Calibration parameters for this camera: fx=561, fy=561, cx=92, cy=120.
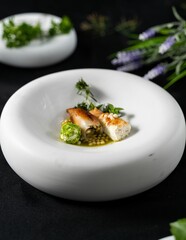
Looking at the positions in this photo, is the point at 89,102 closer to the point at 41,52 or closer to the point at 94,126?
the point at 94,126

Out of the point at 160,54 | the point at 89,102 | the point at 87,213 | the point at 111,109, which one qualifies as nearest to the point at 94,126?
the point at 111,109

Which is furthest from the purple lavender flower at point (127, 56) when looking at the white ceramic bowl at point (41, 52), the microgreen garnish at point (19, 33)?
the microgreen garnish at point (19, 33)

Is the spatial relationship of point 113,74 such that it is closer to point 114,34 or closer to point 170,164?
point 170,164

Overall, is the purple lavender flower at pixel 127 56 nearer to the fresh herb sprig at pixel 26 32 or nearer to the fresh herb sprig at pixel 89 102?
the fresh herb sprig at pixel 26 32

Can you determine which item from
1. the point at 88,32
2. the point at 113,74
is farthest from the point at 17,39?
the point at 113,74

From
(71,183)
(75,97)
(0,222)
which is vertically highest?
(75,97)

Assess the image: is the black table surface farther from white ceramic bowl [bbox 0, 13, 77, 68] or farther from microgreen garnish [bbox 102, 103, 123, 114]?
white ceramic bowl [bbox 0, 13, 77, 68]
